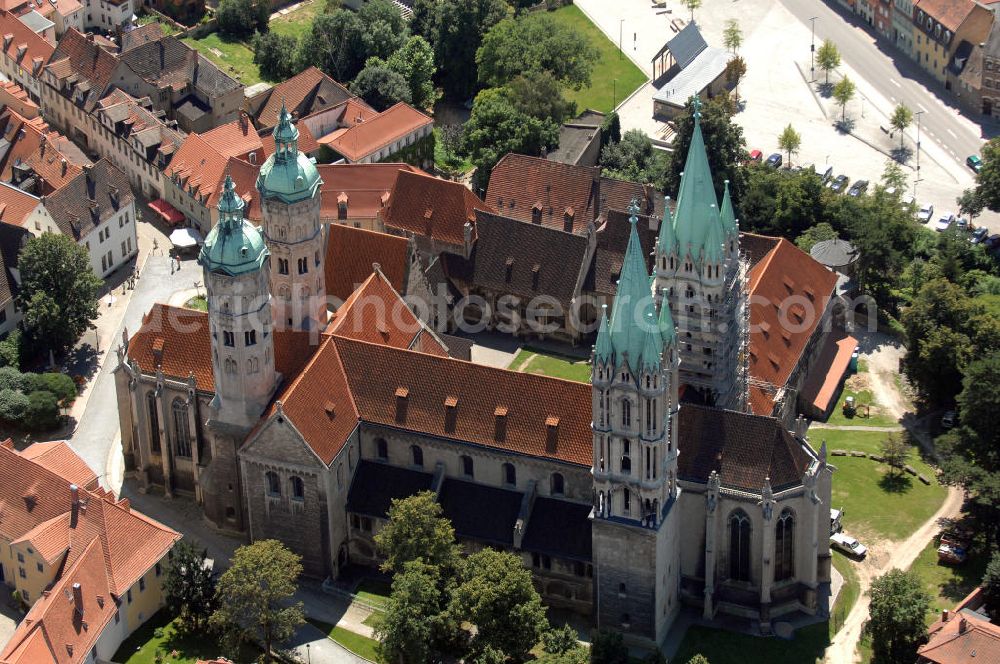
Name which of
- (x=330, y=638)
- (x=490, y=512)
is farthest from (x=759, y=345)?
(x=330, y=638)

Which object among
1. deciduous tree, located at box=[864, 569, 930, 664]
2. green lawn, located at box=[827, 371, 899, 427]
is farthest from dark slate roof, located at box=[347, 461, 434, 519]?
green lawn, located at box=[827, 371, 899, 427]

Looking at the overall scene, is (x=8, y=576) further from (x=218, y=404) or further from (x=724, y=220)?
(x=724, y=220)

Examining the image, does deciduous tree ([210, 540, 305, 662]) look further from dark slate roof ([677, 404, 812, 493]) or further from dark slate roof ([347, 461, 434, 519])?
dark slate roof ([677, 404, 812, 493])

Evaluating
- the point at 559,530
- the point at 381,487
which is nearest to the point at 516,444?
the point at 559,530

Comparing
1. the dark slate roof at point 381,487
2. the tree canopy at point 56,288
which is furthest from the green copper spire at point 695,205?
the tree canopy at point 56,288

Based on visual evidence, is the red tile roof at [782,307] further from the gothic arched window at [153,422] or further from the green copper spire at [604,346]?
the gothic arched window at [153,422]
